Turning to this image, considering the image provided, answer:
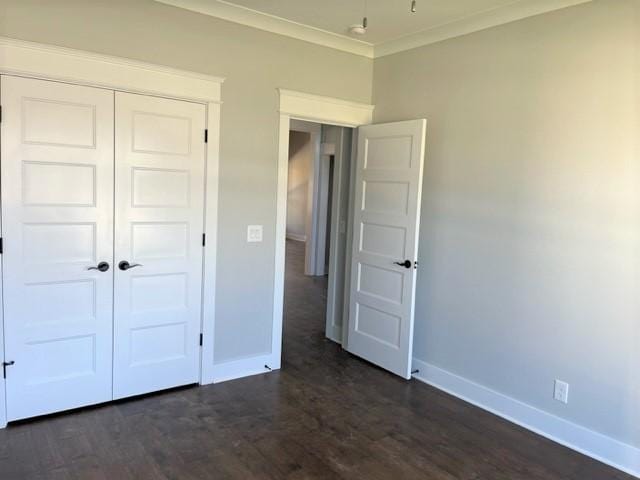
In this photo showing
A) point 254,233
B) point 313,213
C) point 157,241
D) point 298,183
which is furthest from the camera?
point 298,183

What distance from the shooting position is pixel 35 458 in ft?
8.89

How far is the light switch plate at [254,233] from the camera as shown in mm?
3928

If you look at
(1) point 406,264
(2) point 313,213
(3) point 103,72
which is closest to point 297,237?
(2) point 313,213

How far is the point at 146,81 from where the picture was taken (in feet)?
10.9

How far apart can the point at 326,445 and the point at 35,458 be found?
5.35ft

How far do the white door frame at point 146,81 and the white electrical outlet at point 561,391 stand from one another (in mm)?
2458

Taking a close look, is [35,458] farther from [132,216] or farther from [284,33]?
[284,33]

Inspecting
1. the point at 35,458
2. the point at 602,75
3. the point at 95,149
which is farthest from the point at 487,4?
the point at 35,458

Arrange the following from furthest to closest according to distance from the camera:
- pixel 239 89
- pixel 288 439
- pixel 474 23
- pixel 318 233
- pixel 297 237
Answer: pixel 297 237
pixel 318 233
pixel 239 89
pixel 474 23
pixel 288 439

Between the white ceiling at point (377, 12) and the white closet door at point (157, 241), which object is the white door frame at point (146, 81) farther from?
the white ceiling at point (377, 12)

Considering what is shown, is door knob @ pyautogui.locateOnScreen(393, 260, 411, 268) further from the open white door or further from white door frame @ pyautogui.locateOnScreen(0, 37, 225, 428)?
white door frame @ pyautogui.locateOnScreen(0, 37, 225, 428)

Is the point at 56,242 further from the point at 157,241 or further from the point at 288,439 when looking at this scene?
the point at 288,439

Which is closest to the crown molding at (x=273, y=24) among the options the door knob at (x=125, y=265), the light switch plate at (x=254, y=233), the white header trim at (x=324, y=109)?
the white header trim at (x=324, y=109)

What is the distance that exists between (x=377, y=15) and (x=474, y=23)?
711 millimetres
